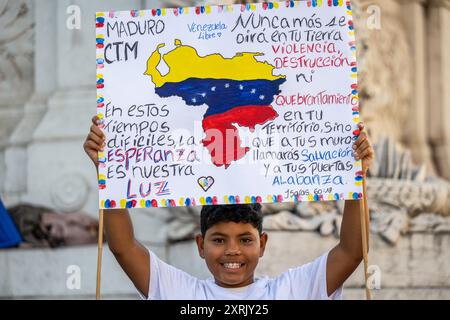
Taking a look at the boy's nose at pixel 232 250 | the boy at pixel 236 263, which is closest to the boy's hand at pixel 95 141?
the boy at pixel 236 263

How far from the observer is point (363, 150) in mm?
4062

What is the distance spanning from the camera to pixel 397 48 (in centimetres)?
805

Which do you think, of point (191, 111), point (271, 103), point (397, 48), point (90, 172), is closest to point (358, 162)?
point (271, 103)

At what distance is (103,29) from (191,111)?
537mm

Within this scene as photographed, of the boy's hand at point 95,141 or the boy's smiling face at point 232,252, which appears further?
the boy's hand at point 95,141

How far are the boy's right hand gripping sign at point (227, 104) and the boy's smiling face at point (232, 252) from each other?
0.56 ft

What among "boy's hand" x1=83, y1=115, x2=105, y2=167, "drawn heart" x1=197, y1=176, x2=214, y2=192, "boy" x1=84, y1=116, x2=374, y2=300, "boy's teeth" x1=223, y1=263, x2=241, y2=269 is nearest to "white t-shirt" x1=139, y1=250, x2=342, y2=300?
"boy" x1=84, y1=116, x2=374, y2=300

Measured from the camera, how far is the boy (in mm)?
3916

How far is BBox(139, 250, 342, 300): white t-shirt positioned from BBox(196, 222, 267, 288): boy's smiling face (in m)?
0.05

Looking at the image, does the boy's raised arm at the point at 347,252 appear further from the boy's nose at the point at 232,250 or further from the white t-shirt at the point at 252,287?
the boy's nose at the point at 232,250

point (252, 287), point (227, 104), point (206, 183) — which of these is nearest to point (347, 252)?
point (252, 287)

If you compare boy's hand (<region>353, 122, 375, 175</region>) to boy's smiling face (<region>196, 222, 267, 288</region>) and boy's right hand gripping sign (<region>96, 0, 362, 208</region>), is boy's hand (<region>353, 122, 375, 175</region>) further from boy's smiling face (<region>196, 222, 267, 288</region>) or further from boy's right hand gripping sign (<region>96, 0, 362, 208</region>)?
boy's smiling face (<region>196, 222, 267, 288</region>)

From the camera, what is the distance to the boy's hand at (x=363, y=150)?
4.05 metres

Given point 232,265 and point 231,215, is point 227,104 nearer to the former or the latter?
point 231,215
